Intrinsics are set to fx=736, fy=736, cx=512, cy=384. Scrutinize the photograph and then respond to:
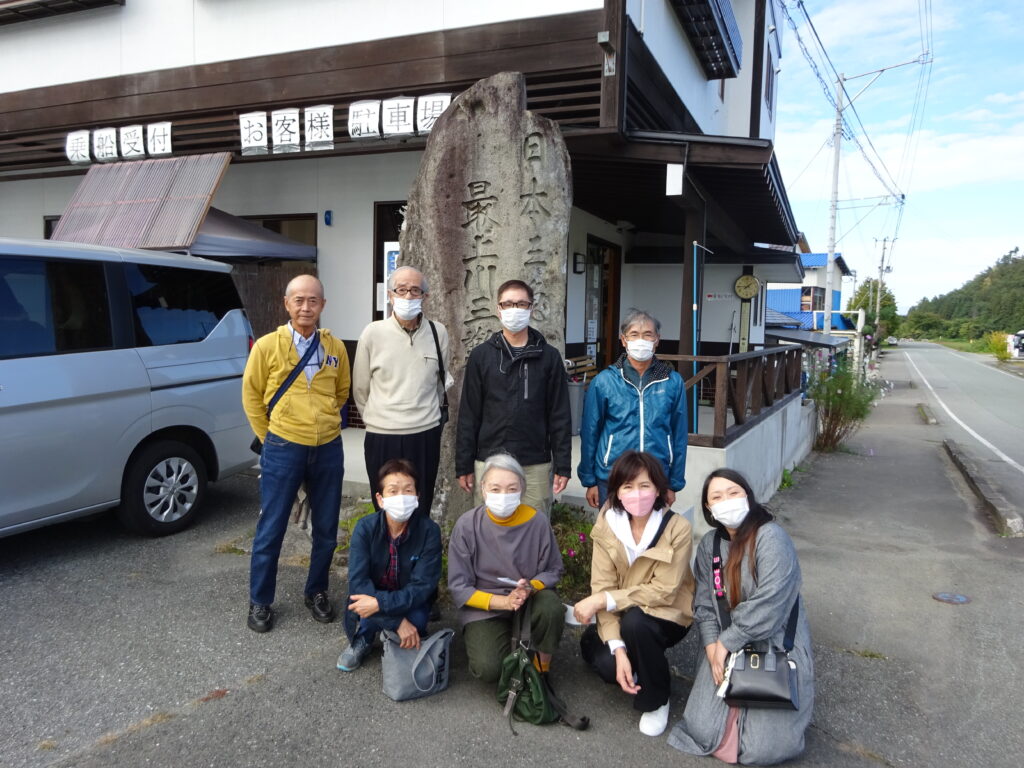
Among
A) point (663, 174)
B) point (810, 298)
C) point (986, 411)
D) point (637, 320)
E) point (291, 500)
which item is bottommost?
point (986, 411)

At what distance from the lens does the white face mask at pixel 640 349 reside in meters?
3.87

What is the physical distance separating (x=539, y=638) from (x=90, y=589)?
112 inches

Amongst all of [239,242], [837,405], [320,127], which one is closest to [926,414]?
[837,405]

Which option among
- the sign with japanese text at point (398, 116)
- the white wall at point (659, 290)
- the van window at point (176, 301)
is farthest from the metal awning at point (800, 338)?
the van window at point (176, 301)

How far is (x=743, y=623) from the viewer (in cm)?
293

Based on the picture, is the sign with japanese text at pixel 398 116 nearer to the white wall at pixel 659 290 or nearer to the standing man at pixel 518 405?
the standing man at pixel 518 405

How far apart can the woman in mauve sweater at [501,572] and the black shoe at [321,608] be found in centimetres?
102

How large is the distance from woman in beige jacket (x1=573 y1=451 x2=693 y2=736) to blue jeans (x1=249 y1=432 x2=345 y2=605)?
150cm

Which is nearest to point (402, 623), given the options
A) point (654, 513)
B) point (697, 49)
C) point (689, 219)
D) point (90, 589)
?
point (654, 513)

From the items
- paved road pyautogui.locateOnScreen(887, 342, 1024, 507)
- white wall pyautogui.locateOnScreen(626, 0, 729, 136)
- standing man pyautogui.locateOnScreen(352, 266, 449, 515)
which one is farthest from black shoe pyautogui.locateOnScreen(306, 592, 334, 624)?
paved road pyautogui.locateOnScreen(887, 342, 1024, 507)

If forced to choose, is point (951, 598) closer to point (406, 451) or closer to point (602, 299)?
point (406, 451)

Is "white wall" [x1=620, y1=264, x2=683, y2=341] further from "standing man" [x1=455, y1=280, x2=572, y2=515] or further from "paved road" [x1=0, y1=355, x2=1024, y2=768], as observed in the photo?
"standing man" [x1=455, y1=280, x2=572, y2=515]

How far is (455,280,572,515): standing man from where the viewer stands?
12.5ft

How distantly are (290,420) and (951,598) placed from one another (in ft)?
14.7
